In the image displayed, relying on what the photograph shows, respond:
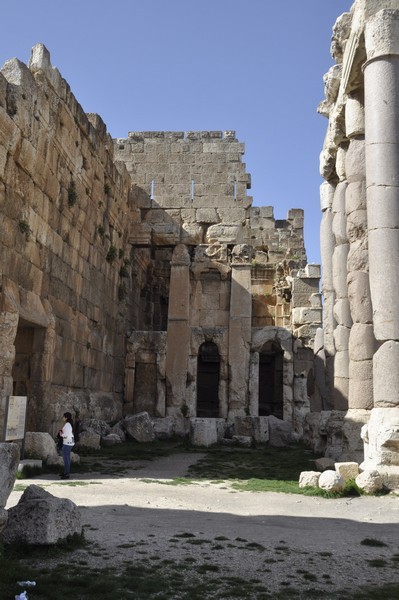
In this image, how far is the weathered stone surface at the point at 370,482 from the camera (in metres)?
9.43

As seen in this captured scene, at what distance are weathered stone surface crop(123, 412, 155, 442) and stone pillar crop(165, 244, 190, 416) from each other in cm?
312

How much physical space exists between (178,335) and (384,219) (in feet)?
39.0

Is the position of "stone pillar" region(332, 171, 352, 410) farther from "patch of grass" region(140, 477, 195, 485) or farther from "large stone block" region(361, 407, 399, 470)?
"patch of grass" region(140, 477, 195, 485)

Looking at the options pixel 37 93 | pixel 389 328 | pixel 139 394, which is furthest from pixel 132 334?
pixel 389 328

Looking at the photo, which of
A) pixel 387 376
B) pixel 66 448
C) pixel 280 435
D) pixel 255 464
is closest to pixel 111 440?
pixel 255 464

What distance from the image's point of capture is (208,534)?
6613 mm

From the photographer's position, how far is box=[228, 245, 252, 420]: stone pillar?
2117 cm

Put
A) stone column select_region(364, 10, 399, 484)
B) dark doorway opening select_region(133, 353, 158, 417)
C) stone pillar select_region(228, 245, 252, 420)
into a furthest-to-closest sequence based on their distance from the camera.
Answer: dark doorway opening select_region(133, 353, 158, 417)
stone pillar select_region(228, 245, 252, 420)
stone column select_region(364, 10, 399, 484)

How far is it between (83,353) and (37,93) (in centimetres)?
709

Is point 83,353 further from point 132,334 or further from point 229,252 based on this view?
point 229,252

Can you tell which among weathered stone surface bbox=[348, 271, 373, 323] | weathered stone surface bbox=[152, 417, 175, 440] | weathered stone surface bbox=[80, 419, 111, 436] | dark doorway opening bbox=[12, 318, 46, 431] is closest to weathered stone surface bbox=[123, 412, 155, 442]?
weathered stone surface bbox=[80, 419, 111, 436]

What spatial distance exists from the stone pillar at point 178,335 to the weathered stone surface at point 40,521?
15.5m

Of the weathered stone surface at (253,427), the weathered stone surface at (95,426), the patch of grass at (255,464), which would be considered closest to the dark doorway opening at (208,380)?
the weathered stone surface at (253,427)

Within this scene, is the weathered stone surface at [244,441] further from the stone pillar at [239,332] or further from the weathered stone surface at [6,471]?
the weathered stone surface at [6,471]
